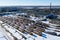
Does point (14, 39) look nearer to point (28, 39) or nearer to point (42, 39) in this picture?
point (28, 39)

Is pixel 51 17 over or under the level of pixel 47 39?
under

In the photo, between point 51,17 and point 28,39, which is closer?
point 28,39

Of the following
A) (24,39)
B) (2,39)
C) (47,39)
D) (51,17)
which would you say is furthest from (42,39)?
(51,17)

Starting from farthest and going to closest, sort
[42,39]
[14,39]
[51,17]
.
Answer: [51,17]
[14,39]
[42,39]

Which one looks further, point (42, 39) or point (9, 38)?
point (9, 38)

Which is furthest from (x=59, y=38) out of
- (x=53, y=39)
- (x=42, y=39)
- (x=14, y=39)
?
(x=14, y=39)

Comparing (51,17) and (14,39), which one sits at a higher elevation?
(14,39)

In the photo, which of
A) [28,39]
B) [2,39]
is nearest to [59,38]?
[28,39]

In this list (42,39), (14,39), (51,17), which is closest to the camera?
(42,39)

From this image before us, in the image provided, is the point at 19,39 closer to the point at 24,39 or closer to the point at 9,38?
the point at 24,39
